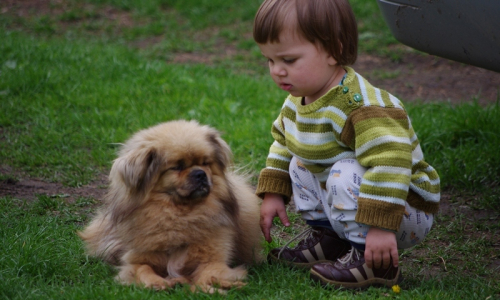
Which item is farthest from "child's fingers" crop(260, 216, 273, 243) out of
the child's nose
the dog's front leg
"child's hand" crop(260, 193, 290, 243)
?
the child's nose

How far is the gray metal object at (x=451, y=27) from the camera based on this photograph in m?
2.90

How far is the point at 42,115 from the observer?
521 centimetres

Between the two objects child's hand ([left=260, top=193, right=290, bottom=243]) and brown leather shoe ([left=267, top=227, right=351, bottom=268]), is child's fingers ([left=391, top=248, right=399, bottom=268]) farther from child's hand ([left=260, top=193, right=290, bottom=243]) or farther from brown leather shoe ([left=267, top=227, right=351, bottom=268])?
child's hand ([left=260, top=193, right=290, bottom=243])

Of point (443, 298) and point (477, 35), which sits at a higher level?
point (477, 35)

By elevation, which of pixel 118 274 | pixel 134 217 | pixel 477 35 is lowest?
pixel 118 274

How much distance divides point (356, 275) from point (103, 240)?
120cm

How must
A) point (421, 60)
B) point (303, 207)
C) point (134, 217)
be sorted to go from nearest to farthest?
point (134, 217) < point (303, 207) < point (421, 60)

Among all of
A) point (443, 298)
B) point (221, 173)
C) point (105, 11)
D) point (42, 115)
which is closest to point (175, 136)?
point (221, 173)

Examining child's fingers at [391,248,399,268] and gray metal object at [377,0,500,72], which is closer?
child's fingers at [391,248,399,268]

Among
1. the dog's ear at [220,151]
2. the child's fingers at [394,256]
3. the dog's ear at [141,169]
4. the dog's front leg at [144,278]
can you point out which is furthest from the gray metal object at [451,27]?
the dog's front leg at [144,278]

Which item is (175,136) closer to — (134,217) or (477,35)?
(134,217)

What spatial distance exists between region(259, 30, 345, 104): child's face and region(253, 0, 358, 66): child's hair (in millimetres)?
27

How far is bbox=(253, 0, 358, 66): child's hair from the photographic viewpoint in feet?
8.70

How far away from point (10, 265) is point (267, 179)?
128 centimetres
